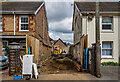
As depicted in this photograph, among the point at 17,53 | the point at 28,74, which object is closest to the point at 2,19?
the point at 17,53

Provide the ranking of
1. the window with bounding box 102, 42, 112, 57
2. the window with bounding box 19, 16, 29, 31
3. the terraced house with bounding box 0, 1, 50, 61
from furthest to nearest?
the window with bounding box 19, 16, 29, 31 → the terraced house with bounding box 0, 1, 50, 61 → the window with bounding box 102, 42, 112, 57

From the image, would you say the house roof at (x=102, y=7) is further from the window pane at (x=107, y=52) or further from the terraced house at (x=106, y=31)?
the window pane at (x=107, y=52)

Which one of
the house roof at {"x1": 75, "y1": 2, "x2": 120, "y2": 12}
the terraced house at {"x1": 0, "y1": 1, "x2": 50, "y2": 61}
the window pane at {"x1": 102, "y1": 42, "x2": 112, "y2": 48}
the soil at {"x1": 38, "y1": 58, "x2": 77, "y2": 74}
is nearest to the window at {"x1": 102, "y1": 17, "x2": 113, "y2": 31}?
the house roof at {"x1": 75, "y1": 2, "x2": 120, "y2": 12}

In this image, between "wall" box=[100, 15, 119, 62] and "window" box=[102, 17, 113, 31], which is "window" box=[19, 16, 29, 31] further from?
"window" box=[102, 17, 113, 31]

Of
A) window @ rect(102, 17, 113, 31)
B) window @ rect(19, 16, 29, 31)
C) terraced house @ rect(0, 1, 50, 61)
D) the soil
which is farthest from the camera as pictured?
window @ rect(19, 16, 29, 31)

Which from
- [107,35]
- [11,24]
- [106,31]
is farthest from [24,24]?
[107,35]

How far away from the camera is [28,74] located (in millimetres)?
5895

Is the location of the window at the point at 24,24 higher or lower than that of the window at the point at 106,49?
higher

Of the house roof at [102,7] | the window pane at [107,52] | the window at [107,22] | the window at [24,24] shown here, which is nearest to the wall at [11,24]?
the window at [24,24]

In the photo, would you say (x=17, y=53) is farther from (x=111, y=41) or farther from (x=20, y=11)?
(x=111, y=41)

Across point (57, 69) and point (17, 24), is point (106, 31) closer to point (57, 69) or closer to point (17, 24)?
point (57, 69)

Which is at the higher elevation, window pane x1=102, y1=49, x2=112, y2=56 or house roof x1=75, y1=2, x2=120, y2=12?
house roof x1=75, y1=2, x2=120, y2=12

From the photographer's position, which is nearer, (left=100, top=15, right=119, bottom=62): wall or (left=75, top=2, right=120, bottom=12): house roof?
(left=100, top=15, right=119, bottom=62): wall

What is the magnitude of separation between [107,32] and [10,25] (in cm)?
1196
